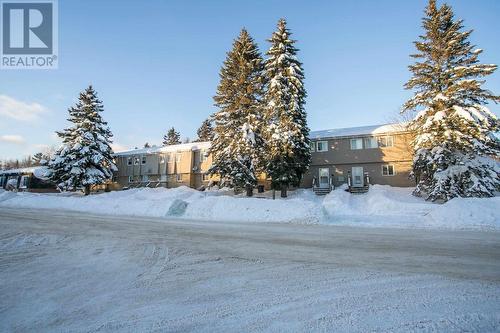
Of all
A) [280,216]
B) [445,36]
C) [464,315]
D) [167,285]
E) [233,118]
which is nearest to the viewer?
[464,315]

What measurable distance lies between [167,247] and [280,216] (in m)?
7.75

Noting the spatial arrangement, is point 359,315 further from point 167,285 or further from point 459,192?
point 459,192

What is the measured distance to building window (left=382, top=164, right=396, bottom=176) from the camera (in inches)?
1144

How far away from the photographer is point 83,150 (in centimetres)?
3130

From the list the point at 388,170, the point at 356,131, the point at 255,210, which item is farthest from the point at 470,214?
the point at 356,131

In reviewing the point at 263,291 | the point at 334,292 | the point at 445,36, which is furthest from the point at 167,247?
the point at 445,36

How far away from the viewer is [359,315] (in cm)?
341

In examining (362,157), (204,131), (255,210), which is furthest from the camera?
(204,131)

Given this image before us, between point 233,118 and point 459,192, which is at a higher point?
point 233,118

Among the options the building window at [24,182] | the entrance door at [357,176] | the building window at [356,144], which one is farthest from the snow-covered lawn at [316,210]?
the building window at [24,182]

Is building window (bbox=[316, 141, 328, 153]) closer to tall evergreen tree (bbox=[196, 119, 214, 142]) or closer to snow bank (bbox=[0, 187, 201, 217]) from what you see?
snow bank (bbox=[0, 187, 201, 217])

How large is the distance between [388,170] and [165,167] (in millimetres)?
27845

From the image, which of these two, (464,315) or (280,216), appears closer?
(464,315)

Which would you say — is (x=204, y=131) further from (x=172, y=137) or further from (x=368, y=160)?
(x=368, y=160)
